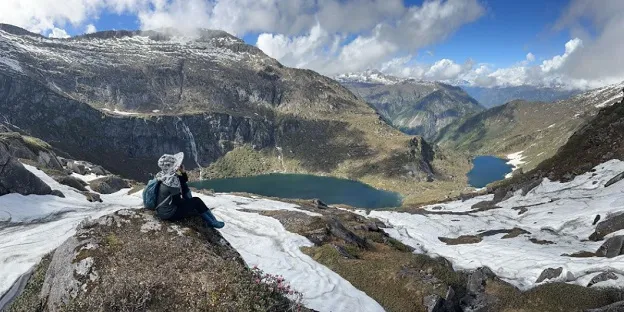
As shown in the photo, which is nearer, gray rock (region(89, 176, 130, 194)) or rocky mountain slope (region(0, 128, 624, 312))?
rocky mountain slope (region(0, 128, 624, 312))

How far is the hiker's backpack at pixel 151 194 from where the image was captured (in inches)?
491

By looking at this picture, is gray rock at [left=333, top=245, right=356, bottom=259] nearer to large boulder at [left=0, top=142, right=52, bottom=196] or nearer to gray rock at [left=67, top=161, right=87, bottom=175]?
large boulder at [left=0, top=142, right=52, bottom=196]

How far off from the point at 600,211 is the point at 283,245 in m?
40.5

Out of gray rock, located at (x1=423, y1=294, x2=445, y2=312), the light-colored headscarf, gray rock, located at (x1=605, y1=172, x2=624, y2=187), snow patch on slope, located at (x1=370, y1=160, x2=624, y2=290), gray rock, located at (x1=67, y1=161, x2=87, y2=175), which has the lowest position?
snow patch on slope, located at (x1=370, y1=160, x2=624, y2=290)

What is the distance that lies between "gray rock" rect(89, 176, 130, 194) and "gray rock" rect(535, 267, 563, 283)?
71013 mm

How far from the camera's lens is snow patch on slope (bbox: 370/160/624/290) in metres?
29.6

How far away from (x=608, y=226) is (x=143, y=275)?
4643cm

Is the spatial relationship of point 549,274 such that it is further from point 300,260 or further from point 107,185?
point 107,185

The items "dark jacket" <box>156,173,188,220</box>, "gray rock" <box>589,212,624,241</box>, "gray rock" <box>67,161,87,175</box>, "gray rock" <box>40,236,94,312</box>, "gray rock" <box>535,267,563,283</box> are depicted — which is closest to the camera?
"gray rock" <box>40,236,94,312</box>

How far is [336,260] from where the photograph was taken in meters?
27.5

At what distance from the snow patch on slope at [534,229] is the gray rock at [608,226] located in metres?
1.29

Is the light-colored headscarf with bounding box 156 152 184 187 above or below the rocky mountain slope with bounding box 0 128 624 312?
above

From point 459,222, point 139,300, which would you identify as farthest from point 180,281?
point 459,222

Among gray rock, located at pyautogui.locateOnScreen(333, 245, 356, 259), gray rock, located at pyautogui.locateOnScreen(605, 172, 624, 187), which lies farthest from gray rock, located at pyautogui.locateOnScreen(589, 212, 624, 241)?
gray rock, located at pyautogui.locateOnScreen(333, 245, 356, 259)
